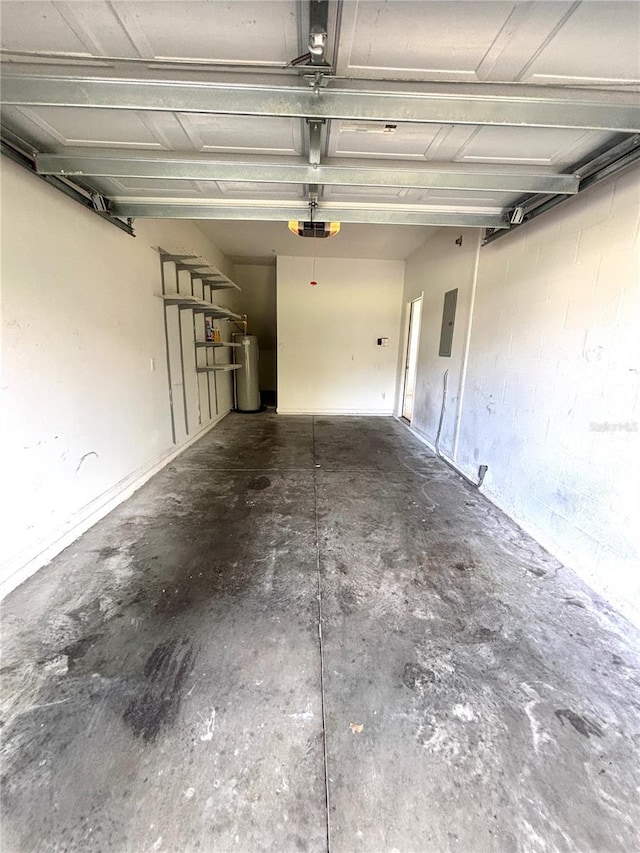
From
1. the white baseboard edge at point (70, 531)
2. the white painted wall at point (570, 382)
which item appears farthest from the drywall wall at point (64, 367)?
the white painted wall at point (570, 382)

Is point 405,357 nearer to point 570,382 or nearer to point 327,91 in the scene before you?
point 570,382

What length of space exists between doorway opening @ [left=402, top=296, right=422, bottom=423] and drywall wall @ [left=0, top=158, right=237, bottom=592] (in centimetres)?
414

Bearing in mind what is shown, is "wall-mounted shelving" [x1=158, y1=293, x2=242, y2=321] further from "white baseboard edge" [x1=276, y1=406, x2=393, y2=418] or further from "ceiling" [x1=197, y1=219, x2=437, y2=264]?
"white baseboard edge" [x1=276, y1=406, x2=393, y2=418]

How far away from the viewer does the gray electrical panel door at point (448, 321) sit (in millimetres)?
4057

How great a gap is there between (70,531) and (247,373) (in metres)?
4.90

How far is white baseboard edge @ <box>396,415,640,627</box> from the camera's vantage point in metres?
1.78

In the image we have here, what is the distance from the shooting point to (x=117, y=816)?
963 mm

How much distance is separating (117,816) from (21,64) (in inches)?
107

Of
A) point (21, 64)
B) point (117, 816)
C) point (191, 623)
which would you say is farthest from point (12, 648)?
point (21, 64)

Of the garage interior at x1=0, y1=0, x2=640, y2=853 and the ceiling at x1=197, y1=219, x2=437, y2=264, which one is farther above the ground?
the ceiling at x1=197, y1=219, x2=437, y2=264

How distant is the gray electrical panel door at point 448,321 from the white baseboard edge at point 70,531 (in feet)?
12.3

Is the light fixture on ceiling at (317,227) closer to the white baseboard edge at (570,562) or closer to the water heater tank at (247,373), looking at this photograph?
the water heater tank at (247,373)

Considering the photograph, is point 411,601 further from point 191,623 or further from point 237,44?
point 237,44

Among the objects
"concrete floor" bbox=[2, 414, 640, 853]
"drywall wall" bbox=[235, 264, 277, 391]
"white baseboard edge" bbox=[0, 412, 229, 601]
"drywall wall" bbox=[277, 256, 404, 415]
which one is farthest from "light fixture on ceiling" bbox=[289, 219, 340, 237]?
"concrete floor" bbox=[2, 414, 640, 853]
